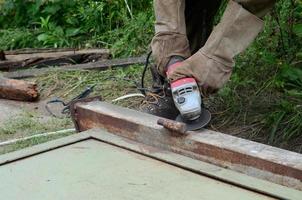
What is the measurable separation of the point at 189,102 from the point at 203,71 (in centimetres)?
13

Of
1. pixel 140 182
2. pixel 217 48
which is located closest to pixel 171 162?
pixel 140 182

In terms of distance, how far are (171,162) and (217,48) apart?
494 mm

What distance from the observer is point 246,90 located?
3262 mm

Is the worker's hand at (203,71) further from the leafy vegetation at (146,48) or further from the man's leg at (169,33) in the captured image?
the leafy vegetation at (146,48)

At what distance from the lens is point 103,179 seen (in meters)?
1.96

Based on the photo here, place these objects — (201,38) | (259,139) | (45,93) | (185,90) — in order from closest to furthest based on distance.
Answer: (185,90), (259,139), (201,38), (45,93)

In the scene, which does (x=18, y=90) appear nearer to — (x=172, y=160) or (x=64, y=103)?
(x=64, y=103)

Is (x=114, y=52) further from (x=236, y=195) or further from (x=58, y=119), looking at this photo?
(x=236, y=195)

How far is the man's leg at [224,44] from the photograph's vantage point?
7.54 feet

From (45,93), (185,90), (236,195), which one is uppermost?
(185,90)

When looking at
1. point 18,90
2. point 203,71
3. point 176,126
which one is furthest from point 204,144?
point 18,90

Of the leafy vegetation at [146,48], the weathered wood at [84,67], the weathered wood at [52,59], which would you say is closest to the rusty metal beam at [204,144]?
the leafy vegetation at [146,48]

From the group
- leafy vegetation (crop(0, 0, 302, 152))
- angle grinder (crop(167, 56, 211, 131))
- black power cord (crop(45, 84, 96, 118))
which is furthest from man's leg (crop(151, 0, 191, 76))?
black power cord (crop(45, 84, 96, 118))

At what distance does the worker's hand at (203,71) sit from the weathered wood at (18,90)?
1.67 metres
